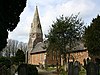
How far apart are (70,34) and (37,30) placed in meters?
46.1

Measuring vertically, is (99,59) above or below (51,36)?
below

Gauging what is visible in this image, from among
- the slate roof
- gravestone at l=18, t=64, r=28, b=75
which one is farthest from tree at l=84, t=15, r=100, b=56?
the slate roof

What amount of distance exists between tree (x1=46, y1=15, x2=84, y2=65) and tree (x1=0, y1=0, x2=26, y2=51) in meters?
22.1

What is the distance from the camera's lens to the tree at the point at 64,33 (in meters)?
42.9

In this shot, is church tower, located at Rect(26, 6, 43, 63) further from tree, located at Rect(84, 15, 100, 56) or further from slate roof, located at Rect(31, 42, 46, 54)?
tree, located at Rect(84, 15, 100, 56)

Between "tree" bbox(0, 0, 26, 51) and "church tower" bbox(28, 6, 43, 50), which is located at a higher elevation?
"church tower" bbox(28, 6, 43, 50)

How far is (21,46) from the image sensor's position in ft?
403

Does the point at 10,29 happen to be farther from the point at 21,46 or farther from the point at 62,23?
the point at 21,46

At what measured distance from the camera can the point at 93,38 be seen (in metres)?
46.1

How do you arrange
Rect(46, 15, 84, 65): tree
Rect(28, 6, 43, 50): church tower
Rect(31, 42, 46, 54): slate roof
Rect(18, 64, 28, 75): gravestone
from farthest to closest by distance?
1. Rect(28, 6, 43, 50): church tower
2. Rect(31, 42, 46, 54): slate roof
3. Rect(46, 15, 84, 65): tree
4. Rect(18, 64, 28, 75): gravestone

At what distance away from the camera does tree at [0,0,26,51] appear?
19.6 meters

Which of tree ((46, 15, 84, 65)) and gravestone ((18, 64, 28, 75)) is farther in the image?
tree ((46, 15, 84, 65))

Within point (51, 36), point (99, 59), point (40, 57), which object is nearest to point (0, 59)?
point (51, 36)

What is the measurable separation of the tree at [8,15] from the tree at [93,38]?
2610 centimetres
